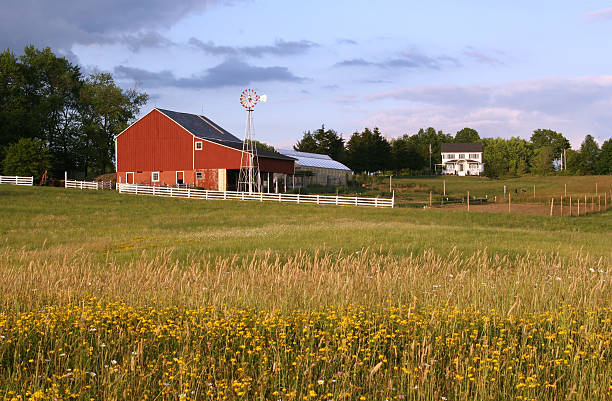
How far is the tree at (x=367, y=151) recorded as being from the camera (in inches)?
3728

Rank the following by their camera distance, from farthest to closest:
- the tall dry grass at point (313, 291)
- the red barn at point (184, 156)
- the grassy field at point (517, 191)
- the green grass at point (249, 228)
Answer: the red barn at point (184, 156) < the grassy field at point (517, 191) < the green grass at point (249, 228) < the tall dry grass at point (313, 291)

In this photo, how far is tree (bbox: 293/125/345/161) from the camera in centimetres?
9788

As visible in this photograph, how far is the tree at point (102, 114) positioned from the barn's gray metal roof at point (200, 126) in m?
21.7

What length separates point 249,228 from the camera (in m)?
28.5

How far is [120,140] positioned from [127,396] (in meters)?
60.2

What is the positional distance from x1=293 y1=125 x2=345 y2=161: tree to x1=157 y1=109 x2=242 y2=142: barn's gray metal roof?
3495 centimetres

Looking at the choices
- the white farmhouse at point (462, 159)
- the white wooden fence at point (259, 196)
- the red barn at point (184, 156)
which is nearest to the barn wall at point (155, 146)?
the red barn at point (184, 156)

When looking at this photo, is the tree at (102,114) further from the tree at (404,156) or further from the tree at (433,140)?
the tree at (433,140)

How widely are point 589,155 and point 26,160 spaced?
4216 inches

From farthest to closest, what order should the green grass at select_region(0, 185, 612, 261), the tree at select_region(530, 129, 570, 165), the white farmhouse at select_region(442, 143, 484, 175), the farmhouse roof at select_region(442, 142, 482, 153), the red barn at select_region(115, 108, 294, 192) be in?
the tree at select_region(530, 129, 570, 165), the farmhouse roof at select_region(442, 142, 482, 153), the white farmhouse at select_region(442, 143, 484, 175), the red barn at select_region(115, 108, 294, 192), the green grass at select_region(0, 185, 612, 261)

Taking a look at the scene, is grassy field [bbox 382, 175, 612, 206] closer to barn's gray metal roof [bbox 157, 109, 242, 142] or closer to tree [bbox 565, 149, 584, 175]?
tree [bbox 565, 149, 584, 175]

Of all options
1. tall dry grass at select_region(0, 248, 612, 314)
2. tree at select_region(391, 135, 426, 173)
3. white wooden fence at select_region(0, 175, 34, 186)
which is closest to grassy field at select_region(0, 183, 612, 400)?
tall dry grass at select_region(0, 248, 612, 314)

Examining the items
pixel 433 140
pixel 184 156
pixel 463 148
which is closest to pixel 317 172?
pixel 184 156

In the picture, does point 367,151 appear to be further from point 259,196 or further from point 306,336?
point 306,336
